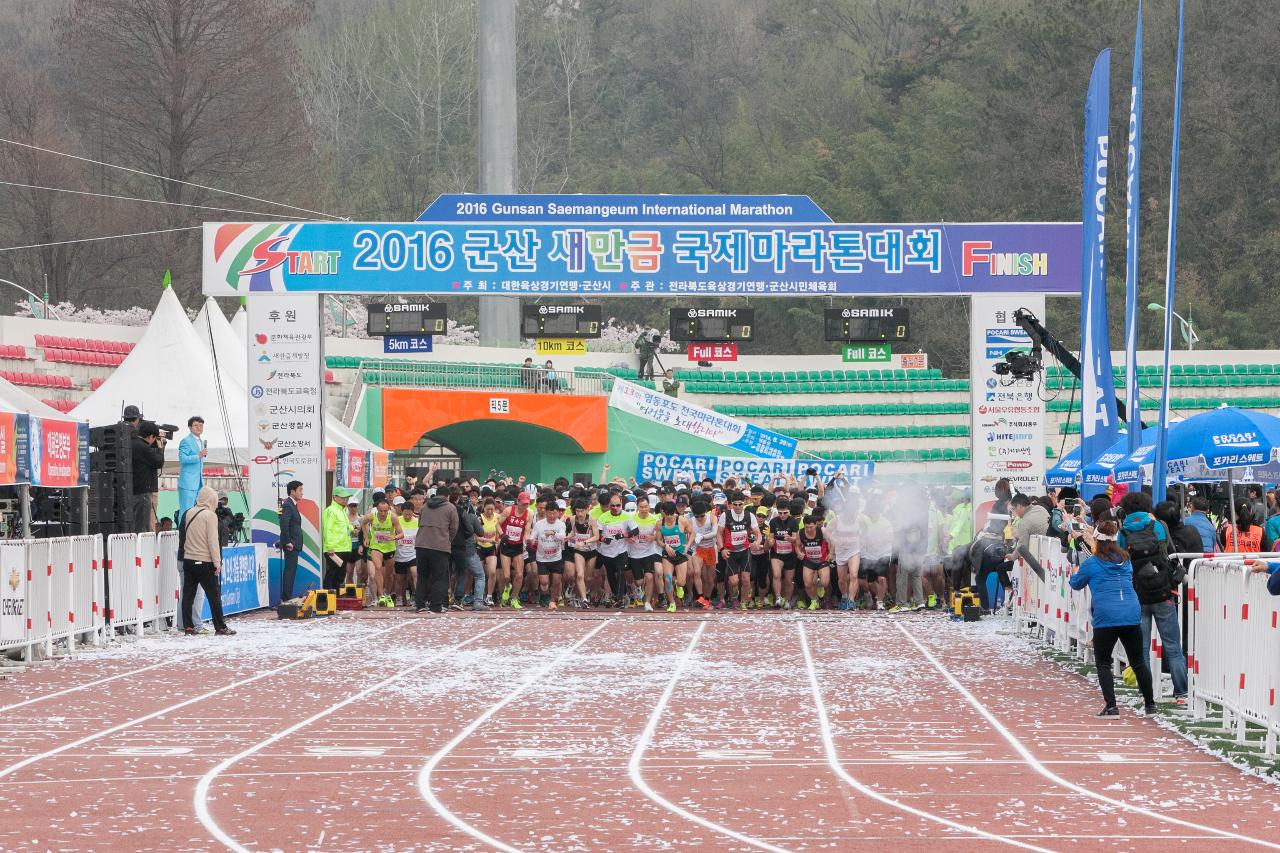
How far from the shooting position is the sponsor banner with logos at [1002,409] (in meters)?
25.0

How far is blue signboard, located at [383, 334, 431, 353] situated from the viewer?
3547cm

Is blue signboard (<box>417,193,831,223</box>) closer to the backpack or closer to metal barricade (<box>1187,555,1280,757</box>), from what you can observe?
the backpack

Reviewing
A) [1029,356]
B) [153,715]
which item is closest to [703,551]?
[1029,356]

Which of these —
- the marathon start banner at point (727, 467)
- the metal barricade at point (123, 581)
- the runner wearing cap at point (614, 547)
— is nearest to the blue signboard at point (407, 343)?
the marathon start banner at point (727, 467)

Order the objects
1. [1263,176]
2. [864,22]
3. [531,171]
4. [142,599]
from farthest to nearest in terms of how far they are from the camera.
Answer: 1. [864,22]
2. [531,171]
3. [1263,176]
4. [142,599]

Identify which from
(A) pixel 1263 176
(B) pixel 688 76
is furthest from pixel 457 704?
(B) pixel 688 76

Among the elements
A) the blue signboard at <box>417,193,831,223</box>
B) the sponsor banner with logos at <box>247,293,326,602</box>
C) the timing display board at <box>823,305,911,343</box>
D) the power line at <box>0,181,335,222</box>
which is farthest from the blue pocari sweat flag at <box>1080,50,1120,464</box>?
the power line at <box>0,181,335,222</box>

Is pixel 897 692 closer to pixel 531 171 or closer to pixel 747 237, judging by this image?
pixel 747 237

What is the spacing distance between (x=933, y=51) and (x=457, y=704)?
7689 centimetres

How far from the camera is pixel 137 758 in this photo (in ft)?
35.6

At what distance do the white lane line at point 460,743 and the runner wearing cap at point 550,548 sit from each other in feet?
20.1

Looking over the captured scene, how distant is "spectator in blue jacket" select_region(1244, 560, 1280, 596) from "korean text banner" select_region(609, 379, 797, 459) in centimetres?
3950

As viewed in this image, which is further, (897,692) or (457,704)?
(897,692)

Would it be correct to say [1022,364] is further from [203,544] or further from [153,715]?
[153,715]
